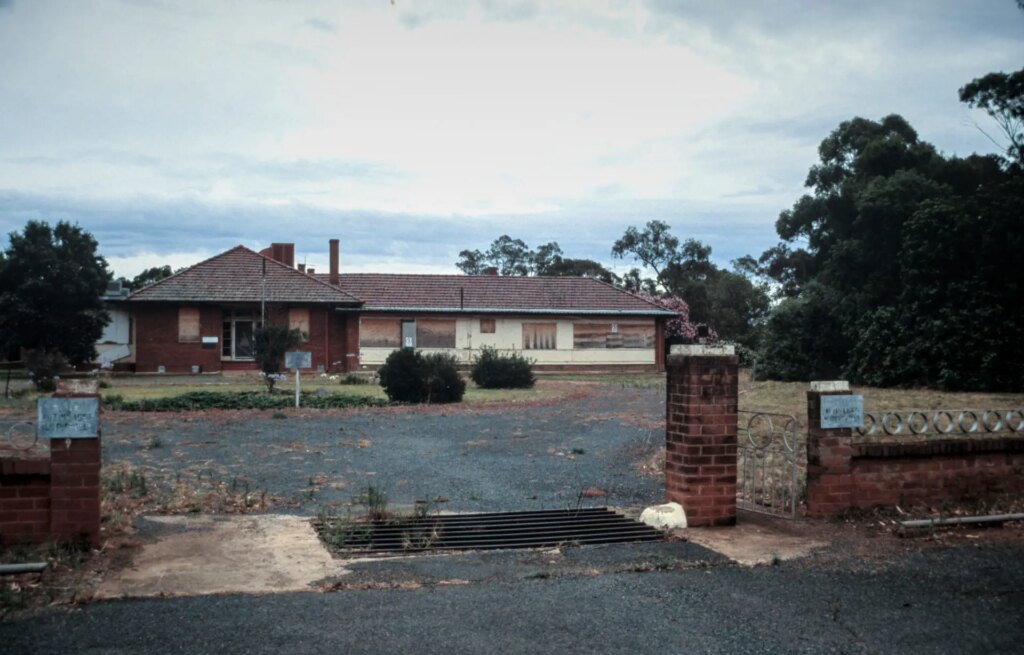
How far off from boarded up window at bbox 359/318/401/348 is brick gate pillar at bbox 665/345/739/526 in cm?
3202

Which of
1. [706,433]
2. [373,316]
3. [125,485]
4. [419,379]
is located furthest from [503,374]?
[706,433]

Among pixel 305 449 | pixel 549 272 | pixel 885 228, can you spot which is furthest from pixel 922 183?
pixel 549 272

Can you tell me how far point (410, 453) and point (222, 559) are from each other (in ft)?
21.5

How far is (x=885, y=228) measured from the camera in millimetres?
26766

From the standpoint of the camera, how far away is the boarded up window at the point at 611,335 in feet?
136

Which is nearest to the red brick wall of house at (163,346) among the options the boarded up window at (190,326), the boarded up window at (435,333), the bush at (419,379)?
the boarded up window at (190,326)

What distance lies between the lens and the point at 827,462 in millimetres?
7914

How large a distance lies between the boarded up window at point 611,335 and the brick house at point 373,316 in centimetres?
5

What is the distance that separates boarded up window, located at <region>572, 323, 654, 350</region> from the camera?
41.5 m

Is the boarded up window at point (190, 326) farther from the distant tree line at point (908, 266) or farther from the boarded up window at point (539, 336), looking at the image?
the distant tree line at point (908, 266)

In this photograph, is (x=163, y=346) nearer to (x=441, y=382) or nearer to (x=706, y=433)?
(x=441, y=382)

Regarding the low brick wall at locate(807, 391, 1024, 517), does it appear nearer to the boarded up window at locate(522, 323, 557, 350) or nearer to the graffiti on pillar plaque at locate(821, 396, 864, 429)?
the graffiti on pillar plaque at locate(821, 396, 864, 429)

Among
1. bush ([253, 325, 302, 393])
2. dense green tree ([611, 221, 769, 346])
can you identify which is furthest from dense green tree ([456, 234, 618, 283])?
bush ([253, 325, 302, 393])

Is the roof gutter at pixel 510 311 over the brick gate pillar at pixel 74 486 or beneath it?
over
